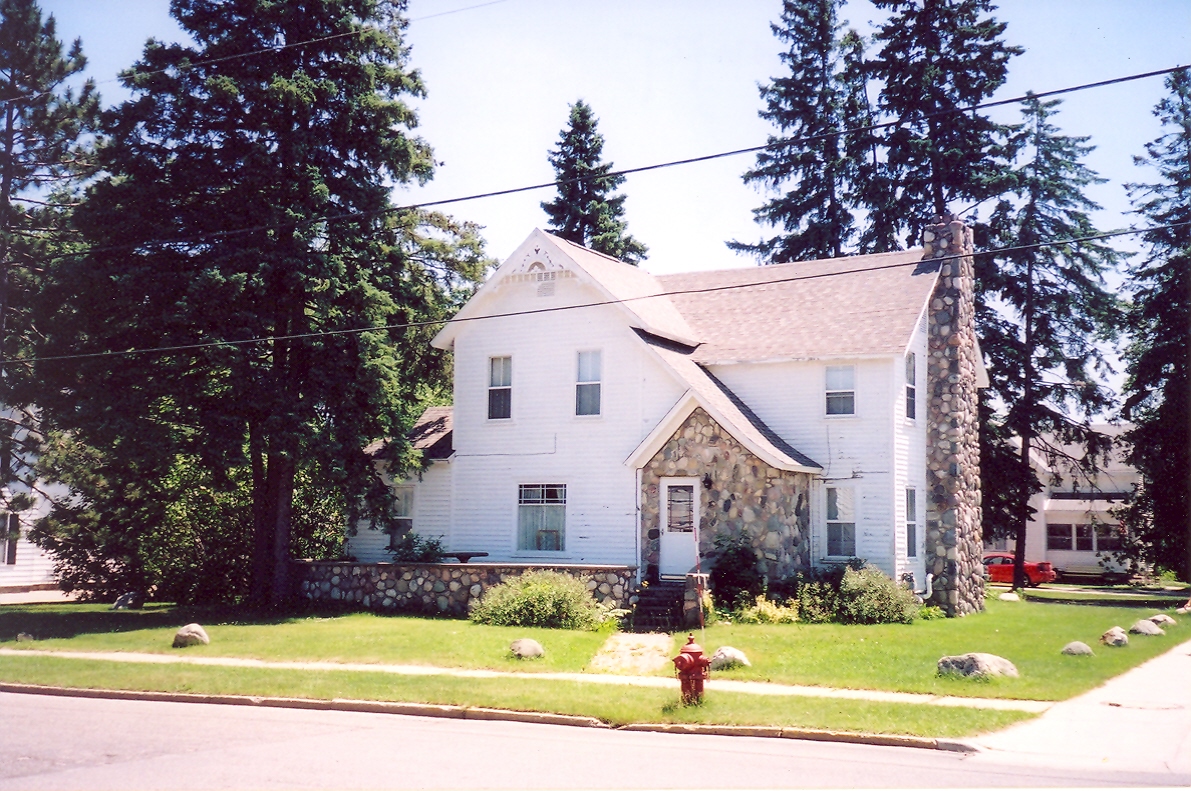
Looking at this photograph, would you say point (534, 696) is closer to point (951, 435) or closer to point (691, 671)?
point (691, 671)

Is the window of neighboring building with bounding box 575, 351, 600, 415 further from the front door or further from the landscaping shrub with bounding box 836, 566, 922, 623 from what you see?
the landscaping shrub with bounding box 836, 566, 922, 623

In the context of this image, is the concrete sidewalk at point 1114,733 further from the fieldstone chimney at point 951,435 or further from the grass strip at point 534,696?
the fieldstone chimney at point 951,435

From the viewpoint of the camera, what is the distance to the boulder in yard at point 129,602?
27.1 m

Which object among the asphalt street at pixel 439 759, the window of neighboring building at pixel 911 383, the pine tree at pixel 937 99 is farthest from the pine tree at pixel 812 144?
the asphalt street at pixel 439 759

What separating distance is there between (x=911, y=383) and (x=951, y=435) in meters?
1.78

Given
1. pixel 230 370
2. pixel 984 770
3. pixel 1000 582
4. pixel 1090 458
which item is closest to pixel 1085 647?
pixel 984 770

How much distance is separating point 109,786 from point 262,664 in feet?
26.5

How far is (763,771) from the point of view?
9586mm

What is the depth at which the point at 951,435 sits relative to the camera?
1038 inches

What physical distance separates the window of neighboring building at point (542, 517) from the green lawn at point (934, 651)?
6594 millimetres

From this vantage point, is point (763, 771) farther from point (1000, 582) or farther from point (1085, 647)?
point (1000, 582)

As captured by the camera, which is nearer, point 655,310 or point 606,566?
point 606,566

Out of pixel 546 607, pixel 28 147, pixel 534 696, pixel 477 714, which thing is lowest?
pixel 477 714

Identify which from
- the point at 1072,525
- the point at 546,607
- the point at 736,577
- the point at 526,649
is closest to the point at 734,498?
the point at 736,577
